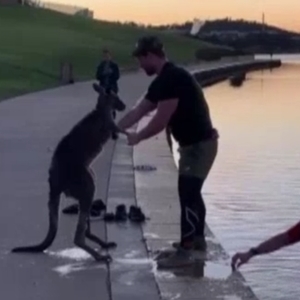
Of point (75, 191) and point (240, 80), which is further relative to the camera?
point (240, 80)

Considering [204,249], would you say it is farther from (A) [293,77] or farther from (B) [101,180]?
(A) [293,77]

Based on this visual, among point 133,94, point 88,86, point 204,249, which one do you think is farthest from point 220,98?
point 204,249

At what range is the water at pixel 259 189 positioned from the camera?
12.2 meters

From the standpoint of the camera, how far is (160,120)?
1041 centimetres

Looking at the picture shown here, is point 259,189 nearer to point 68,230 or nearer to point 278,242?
point 68,230

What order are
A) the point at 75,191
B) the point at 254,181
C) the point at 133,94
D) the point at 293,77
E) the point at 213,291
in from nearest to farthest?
the point at 213,291 → the point at 75,191 → the point at 254,181 → the point at 133,94 → the point at 293,77

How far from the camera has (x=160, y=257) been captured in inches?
438

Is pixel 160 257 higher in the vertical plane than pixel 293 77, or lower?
higher

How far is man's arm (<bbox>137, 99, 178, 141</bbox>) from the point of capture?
10414 millimetres

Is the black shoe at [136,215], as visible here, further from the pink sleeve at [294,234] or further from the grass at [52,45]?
the grass at [52,45]

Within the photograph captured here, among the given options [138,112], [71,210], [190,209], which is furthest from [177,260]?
[71,210]

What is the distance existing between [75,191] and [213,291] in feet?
4.82

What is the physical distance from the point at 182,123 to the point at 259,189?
766cm

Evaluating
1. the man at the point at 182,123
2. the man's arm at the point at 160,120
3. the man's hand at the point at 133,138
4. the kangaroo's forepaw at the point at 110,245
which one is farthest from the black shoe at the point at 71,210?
the man's arm at the point at 160,120
